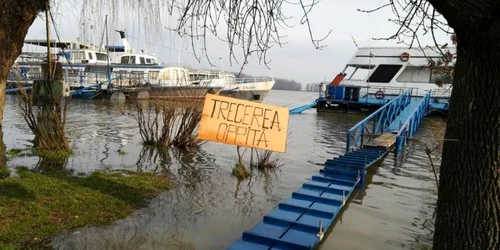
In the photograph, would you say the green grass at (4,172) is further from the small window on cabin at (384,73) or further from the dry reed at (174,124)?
the small window on cabin at (384,73)

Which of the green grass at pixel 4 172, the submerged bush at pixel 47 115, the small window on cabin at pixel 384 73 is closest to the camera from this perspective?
the green grass at pixel 4 172

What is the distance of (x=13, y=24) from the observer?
310 centimetres

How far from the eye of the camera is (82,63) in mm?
34812

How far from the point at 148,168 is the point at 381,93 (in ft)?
75.3

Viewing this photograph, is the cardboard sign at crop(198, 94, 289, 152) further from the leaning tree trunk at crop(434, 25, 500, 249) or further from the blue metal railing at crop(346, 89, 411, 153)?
the blue metal railing at crop(346, 89, 411, 153)

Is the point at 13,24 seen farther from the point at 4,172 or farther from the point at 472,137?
the point at 4,172

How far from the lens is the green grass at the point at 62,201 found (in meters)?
4.48

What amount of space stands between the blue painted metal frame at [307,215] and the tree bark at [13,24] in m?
2.66

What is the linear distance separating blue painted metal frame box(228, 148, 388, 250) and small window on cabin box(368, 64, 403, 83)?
22197mm

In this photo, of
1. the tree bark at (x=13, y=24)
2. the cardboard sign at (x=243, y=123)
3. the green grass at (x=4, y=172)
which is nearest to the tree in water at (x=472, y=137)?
the tree bark at (x=13, y=24)

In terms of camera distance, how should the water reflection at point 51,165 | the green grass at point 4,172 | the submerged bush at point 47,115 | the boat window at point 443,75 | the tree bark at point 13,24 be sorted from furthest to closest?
the submerged bush at point 47,115
the water reflection at point 51,165
the green grass at point 4,172
the boat window at point 443,75
the tree bark at point 13,24

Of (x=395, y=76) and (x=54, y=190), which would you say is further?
(x=395, y=76)

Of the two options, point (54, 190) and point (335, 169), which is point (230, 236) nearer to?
point (54, 190)

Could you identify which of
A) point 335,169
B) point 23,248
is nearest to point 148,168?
point 335,169
